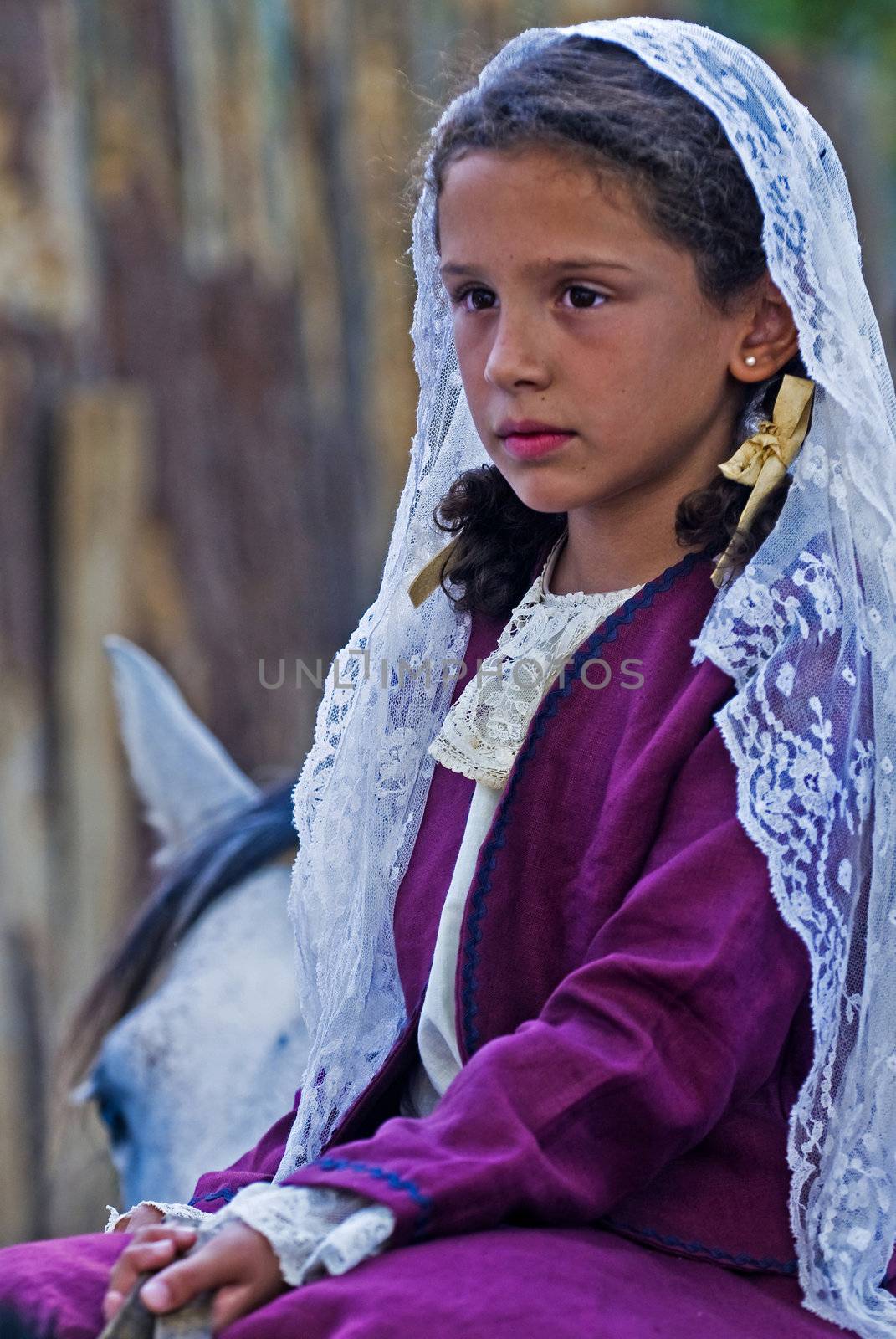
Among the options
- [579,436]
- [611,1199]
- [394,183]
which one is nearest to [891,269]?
[394,183]

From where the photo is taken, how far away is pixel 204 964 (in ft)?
7.97

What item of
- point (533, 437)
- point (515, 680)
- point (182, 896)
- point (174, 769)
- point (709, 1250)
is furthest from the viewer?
point (174, 769)

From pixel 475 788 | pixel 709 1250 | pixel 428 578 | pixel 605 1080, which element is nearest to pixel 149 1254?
pixel 605 1080

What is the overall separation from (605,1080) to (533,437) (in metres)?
0.54

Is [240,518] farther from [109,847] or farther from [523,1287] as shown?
[523,1287]

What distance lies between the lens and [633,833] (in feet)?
4.11

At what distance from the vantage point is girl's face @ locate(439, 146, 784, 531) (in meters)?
1.28

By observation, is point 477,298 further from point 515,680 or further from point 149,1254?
point 149,1254

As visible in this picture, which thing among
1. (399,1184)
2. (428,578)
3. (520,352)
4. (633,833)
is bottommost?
(399,1184)

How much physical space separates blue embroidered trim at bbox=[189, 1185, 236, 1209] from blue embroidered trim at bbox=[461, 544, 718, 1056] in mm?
287

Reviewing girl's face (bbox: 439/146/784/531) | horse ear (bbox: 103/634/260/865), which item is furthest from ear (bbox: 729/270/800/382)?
horse ear (bbox: 103/634/260/865)

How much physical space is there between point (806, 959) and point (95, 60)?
94.8 inches

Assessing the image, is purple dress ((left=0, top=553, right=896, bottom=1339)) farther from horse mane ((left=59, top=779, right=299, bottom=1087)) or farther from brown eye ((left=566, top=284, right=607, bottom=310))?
horse mane ((left=59, top=779, right=299, bottom=1087))

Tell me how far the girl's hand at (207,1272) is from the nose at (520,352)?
2.26 ft
